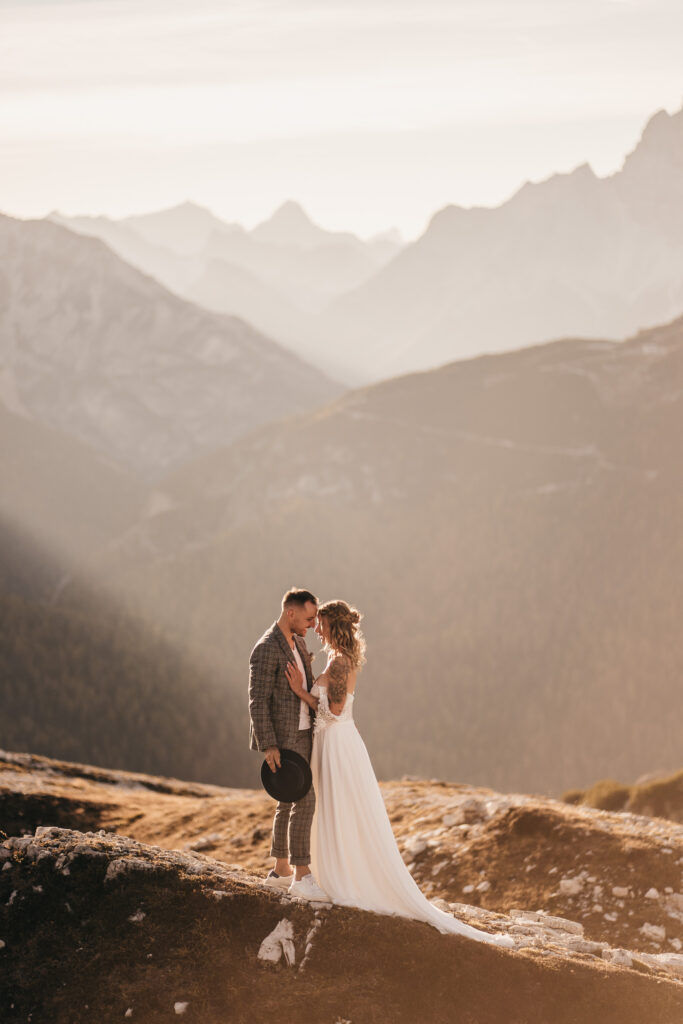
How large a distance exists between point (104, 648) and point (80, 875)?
174172 millimetres

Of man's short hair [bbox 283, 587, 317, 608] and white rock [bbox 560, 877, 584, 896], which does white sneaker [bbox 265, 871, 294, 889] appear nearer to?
man's short hair [bbox 283, 587, 317, 608]

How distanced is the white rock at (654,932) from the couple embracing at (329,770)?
726 centimetres

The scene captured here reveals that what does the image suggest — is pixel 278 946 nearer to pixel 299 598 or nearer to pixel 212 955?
pixel 212 955

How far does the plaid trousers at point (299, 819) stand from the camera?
56.0ft

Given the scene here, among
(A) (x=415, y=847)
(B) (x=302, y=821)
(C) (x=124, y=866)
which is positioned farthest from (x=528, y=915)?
(C) (x=124, y=866)

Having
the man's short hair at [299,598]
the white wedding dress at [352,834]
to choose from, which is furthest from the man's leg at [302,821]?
the man's short hair at [299,598]

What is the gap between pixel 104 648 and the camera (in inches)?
7308

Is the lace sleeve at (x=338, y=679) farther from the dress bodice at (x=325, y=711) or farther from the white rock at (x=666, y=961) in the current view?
the white rock at (x=666, y=961)

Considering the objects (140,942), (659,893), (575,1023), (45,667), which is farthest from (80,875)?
(45,667)

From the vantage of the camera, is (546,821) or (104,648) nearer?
(546,821)

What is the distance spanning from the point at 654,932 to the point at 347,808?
409 inches

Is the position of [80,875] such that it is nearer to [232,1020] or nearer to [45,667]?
[232,1020]

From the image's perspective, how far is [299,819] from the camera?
17.0 m

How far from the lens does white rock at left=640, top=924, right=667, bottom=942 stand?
22406 millimetres
